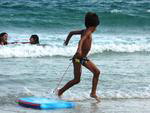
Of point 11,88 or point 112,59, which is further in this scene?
point 112,59

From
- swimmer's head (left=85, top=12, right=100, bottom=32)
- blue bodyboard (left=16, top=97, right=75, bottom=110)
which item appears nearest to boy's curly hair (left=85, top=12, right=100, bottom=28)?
swimmer's head (left=85, top=12, right=100, bottom=32)

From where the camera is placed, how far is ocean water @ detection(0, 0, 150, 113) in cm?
987

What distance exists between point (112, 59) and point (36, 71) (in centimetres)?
353

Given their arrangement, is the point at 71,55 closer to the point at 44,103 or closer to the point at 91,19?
the point at 91,19

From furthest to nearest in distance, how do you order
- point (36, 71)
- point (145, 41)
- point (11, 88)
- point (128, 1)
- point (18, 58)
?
1. point (128, 1)
2. point (145, 41)
3. point (18, 58)
4. point (36, 71)
5. point (11, 88)

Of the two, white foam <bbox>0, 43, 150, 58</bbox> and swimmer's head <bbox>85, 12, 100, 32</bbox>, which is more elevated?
swimmer's head <bbox>85, 12, 100, 32</bbox>

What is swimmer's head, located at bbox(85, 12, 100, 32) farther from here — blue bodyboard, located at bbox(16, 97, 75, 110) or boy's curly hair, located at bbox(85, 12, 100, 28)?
blue bodyboard, located at bbox(16, 97, 75, 110)

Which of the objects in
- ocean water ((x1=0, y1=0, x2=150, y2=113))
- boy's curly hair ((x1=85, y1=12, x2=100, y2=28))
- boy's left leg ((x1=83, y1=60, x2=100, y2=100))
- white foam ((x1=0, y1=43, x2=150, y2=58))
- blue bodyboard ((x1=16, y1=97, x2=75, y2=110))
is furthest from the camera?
white foam ((x1=0, y1=43, x2=150, y2=58))

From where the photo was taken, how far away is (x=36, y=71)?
12.4m

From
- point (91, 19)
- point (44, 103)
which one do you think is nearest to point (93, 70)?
point (91, 19)

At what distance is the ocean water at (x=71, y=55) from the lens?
9866 millimetres

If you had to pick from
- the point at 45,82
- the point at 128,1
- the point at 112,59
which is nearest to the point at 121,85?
the point at 45,82

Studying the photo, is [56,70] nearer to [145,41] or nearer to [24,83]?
[24,83]

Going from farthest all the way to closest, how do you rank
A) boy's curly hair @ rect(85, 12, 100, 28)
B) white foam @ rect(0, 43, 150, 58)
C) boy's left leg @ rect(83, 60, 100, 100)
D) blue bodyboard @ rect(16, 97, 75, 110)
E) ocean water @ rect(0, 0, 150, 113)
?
white foam @ rect(0, 43, 150, 58)
ocean water @ rect(0, 0, 150, 113)
boy's left leg @ rect(83, 60, 100, 100)
boy's curly hair @ rect(85, 12, 100, 28)
blue bodyboard @ rect(16, 97, 75, 110)
